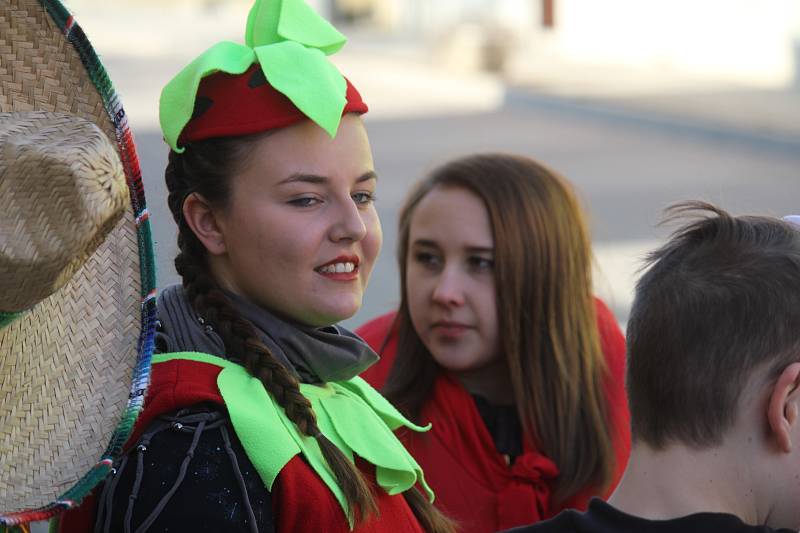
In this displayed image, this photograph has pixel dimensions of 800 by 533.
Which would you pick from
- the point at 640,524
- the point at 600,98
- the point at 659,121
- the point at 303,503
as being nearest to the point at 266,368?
the point at 303,503

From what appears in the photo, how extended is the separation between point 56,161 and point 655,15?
51.6 feet

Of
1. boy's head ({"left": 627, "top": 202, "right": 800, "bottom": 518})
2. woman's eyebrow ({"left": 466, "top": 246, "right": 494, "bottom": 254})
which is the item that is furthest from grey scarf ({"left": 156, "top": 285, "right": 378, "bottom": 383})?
woman's eyebrow ({"left": 466, "top": 246, "right": 494, "bottom": 254})

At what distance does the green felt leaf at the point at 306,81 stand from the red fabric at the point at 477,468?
47.6 inches

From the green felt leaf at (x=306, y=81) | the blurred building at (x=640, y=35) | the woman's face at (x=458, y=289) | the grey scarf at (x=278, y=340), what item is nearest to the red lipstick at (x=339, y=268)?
the grey scarf at (x=278, y=340)

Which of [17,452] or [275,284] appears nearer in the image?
[17,452]

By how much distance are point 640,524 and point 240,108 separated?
981 millimetres

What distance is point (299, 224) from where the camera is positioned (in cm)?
215

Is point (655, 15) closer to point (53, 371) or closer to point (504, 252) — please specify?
point (504, 252)

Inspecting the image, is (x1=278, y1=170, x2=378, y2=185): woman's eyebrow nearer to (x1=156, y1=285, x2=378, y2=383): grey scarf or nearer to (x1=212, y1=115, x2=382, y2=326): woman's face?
(x1=212, y1=115, x2=382, y2=326): woman's face

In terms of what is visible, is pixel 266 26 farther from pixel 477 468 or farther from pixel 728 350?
pixel 477 468

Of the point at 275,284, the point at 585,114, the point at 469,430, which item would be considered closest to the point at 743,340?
the point at 275,284

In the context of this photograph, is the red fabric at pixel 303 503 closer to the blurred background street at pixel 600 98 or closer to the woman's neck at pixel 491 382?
the woman's neck at pixel 491 382

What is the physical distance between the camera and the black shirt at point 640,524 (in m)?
1.67

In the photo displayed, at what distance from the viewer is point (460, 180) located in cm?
328
